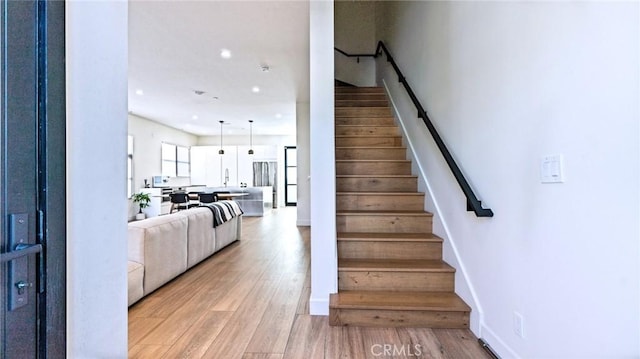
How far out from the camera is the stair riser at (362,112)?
4.58 meters

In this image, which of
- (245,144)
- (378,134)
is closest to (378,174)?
(378,134)

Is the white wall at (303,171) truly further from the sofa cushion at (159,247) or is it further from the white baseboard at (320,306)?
the white baseboard at (320,306)

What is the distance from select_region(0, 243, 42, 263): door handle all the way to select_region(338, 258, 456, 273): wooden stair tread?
208 centimetres

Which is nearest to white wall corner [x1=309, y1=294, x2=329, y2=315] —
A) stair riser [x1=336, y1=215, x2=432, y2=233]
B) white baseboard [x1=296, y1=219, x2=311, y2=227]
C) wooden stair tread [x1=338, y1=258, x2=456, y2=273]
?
Result: wooden stair tread [x1=338, y1=258, x2=456, y2=273]

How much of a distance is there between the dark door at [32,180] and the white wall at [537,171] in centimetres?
164

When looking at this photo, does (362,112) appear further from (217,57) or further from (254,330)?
(254,330)

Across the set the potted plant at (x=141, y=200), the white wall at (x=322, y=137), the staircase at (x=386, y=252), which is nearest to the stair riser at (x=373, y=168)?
the staircase at (x=386, y=252)

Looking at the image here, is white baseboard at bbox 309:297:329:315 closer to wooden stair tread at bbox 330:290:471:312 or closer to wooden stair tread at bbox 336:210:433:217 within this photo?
wooden stair tread at bbox 330:290:471:312

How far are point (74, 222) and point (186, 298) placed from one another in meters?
2.45

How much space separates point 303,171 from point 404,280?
15.4 feet

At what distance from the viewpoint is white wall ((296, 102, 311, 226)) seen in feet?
22.4

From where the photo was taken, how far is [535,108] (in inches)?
60.6

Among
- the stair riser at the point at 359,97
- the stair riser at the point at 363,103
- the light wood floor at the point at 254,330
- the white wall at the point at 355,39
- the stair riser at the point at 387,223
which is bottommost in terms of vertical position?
the light wood floor at the point at 254,330

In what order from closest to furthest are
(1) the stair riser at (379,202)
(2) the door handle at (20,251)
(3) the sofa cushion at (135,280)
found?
(2) the door handle at (20,251)
(3) the sofa cushion at (135,280)
(1) the stair riser at (379,202)
